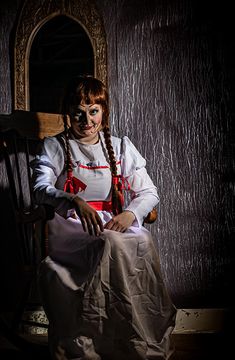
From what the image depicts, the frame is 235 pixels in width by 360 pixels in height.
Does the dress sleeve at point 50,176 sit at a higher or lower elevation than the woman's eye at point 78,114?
lower

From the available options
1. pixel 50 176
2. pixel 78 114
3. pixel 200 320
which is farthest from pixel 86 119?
pixel 200 320

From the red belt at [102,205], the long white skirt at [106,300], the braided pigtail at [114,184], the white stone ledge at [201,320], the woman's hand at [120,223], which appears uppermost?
the braided pigtail at [114,184]

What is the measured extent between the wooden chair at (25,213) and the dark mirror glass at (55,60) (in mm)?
117

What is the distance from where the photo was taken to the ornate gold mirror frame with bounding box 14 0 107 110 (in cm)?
249

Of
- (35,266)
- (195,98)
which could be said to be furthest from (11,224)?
(195,98)

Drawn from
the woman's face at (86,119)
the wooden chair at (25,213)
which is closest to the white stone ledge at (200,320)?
the wooden chair at (25,213)

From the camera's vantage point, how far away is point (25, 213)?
2.10 m

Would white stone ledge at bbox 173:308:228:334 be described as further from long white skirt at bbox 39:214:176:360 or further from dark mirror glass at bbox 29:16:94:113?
dark mirror glass at bbox 29:16:94:113

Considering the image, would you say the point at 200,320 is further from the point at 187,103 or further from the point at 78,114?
the point at 78,114

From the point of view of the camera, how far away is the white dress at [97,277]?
68.4 inches

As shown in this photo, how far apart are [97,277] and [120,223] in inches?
10.4

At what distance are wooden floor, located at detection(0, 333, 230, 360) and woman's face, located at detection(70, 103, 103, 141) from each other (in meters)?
0.88

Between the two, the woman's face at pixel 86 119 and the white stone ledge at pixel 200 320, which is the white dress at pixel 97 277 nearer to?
the woman's face at pixel 86 119

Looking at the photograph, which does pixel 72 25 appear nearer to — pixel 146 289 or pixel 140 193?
pixel 140 193
